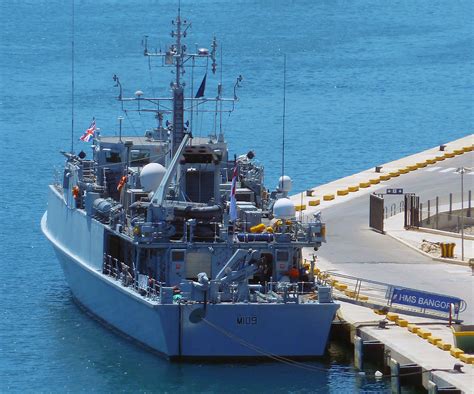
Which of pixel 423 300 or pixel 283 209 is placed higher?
pixel 283 209

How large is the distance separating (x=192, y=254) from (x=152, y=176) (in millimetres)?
3913

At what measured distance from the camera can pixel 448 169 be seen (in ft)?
313

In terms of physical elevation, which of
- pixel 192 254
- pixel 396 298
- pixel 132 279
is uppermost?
pixel 192 254

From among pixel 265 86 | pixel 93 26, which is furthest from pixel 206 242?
pixel 93 26

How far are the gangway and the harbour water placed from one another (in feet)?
7.96

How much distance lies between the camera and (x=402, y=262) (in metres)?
71.4

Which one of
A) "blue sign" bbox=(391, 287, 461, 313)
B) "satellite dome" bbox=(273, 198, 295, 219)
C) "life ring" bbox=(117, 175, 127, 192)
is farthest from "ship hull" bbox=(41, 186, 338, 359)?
"life ring" bbox=(117, 175, 127, 192)

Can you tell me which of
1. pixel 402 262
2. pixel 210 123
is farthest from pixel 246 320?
pixel 210 123

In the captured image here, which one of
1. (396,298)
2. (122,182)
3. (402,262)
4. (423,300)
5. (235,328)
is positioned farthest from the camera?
(402,262)

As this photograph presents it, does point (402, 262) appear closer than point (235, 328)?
No

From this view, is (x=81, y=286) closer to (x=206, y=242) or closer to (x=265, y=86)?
(x=206, y=242)

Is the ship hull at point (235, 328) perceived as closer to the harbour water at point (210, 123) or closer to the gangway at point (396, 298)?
the harbour water at point (210, 123)

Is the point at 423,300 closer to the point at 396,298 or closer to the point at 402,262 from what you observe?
the point at 396,298

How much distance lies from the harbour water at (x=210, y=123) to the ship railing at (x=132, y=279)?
7.33 ft
